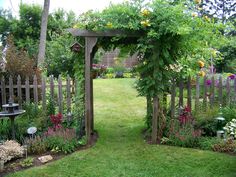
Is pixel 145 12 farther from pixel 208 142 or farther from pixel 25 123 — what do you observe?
pixel 25 123

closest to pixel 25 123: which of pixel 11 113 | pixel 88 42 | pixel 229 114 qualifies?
pixel 11 113

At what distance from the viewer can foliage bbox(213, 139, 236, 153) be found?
15.7 feet

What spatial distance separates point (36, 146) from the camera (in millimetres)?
4801

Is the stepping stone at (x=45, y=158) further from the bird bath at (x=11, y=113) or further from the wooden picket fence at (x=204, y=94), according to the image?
the wooden picket fence at (x=204, y=94)

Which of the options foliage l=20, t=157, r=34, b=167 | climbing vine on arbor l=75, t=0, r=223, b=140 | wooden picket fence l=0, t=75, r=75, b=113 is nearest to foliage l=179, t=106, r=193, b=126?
climbing vine on arbor l=75, t=0, r=223, b=140

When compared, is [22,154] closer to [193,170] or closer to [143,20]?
[193,170]

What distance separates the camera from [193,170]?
416cm

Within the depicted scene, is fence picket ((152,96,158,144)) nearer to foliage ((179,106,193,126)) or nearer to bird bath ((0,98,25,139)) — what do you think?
foliage ((179,106,193,126))

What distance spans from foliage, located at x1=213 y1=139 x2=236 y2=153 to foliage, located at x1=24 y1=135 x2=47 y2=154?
3044 millimetres

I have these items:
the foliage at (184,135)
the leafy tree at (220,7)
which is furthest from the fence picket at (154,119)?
the leafy tree at (220,7)

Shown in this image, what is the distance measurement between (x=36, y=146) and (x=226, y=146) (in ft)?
11.0

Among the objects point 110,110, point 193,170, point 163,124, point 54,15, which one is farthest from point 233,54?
point 54,15

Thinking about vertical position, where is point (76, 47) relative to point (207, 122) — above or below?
above

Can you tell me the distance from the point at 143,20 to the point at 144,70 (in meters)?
0.96
